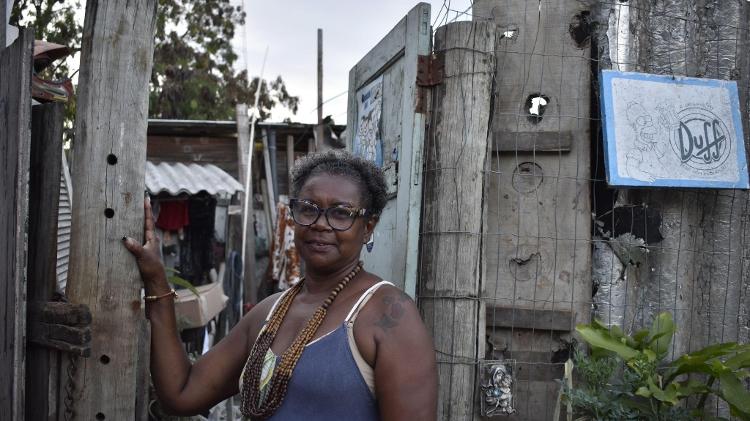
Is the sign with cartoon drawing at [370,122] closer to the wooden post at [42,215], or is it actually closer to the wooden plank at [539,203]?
the wooden plank at [539,203]

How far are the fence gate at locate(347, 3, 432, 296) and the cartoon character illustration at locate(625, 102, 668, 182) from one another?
3.23ft

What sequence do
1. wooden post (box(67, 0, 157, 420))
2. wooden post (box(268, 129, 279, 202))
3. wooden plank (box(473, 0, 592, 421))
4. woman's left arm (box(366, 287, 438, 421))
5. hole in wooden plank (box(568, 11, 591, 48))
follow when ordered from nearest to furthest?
woman's left arm (box(366, 287, 438, 421))
wooden post (box(67, 0, 157, 420))
wooden plank (box(473, 0, 592, 421))
hole in wooden plank (box(568, 11, 591, 48))
wooden post (box(268, 129, 279, 202))

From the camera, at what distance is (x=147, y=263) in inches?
99.0

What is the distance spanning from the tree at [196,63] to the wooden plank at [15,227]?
39.1 feet

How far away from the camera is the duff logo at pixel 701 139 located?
3617mm

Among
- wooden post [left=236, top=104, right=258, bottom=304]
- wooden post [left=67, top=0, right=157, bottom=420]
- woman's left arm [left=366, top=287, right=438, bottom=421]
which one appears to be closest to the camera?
woman's left arm [left=366, top=287, right=438, bottom=421]

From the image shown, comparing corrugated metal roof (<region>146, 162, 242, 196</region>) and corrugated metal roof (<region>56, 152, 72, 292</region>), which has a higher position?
corrugated metal roof (<region>146, 162, 242, 196</region>)

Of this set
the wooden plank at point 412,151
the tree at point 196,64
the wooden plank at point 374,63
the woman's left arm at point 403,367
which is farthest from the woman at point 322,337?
the tree at point 196,64

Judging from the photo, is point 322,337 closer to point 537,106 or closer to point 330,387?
point 330,387

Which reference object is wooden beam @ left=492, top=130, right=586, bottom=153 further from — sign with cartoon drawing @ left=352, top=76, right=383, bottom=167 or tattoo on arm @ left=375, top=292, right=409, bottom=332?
tattoo on arm @ left=375, top=292, right=409, bottom=332

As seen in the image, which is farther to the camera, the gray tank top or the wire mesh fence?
the wire mesh fence

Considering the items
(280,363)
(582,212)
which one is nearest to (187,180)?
(582,212)

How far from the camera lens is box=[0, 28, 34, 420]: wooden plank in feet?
8.30

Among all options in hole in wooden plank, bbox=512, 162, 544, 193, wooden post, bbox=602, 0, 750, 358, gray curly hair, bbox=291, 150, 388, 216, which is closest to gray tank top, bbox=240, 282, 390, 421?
gray curly hair, bbox=291, 150, 388, 216
